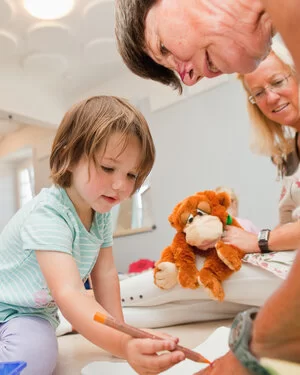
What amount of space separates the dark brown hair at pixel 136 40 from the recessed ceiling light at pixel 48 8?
5.02 feet

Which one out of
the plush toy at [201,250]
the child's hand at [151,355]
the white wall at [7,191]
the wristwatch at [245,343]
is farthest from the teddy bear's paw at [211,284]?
the white wall at [7,191]

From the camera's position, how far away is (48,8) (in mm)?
2021

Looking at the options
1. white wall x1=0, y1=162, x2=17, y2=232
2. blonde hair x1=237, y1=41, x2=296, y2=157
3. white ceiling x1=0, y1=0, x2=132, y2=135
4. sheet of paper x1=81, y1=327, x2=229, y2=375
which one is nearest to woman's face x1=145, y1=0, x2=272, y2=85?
sheet of paper x1=81, y1=327, x2=229, y2=375

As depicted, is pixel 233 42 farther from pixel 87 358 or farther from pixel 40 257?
pixel 87 358

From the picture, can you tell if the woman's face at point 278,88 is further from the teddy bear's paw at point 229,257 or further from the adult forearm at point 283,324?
the adult forearm at point 283,324

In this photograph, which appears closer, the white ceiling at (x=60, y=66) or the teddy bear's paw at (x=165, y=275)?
the teddy bear's paw at (x=165, y=275)

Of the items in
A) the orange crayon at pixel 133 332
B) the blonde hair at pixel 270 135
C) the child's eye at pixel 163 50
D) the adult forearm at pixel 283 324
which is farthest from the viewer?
the blonde hair at pixel 270 135

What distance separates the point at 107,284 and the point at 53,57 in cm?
193

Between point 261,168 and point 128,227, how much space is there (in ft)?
3.26

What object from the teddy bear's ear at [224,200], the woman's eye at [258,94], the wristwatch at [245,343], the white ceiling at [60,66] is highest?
the white ceiling at [60,66]

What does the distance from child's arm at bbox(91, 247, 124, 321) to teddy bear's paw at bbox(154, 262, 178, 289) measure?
0.22 metres

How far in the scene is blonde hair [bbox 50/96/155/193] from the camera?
74cm

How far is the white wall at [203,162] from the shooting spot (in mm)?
2002

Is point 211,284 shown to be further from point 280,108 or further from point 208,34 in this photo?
point 208,34
